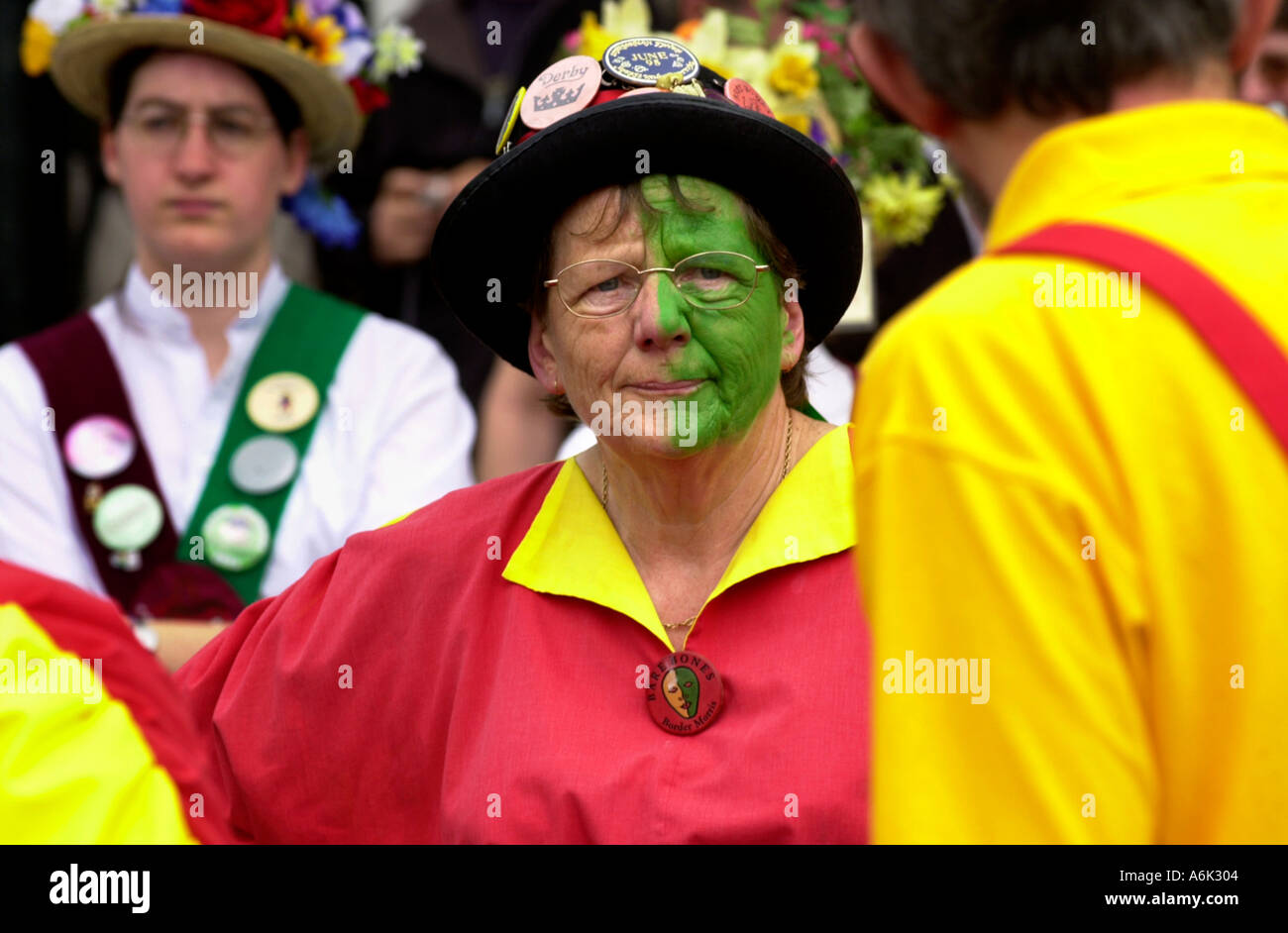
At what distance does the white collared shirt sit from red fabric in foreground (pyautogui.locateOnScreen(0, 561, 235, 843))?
2.17 meters

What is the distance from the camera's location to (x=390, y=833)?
271 cm

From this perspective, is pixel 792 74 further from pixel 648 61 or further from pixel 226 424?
pixel 226 424

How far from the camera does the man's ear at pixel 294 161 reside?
4648mm

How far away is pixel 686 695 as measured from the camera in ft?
8.00

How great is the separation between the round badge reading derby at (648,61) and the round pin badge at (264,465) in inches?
72.4

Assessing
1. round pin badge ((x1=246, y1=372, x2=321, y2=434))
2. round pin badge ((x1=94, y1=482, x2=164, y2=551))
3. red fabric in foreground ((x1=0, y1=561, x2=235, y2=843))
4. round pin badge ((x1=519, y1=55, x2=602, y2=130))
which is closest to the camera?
red fabric in foreground ((x1=0, y1=561, x2=235, y2=843))

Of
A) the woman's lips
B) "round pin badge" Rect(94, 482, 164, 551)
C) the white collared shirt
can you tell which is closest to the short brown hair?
the woman's lips

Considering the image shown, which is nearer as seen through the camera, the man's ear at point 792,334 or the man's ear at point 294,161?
the man's ear at point 792,334

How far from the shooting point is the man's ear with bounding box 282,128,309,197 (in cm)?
465

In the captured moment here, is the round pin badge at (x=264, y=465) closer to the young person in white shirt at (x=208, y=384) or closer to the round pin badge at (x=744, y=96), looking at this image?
the young person in white shirt at (x=208, y=384)

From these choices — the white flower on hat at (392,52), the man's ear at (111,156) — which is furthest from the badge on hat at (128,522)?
the white flower on hat at (392,52)

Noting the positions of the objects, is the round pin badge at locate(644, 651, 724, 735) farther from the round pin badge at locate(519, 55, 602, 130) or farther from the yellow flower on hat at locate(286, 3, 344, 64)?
the yellow flower on hat at locate(286, 3, 344, 64)

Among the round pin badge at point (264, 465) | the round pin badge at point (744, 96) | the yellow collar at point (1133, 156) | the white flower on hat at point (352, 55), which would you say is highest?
the white flower on hat at point (352, 55)

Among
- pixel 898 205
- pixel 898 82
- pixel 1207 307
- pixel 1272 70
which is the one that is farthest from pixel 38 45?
pixel 1207 307
